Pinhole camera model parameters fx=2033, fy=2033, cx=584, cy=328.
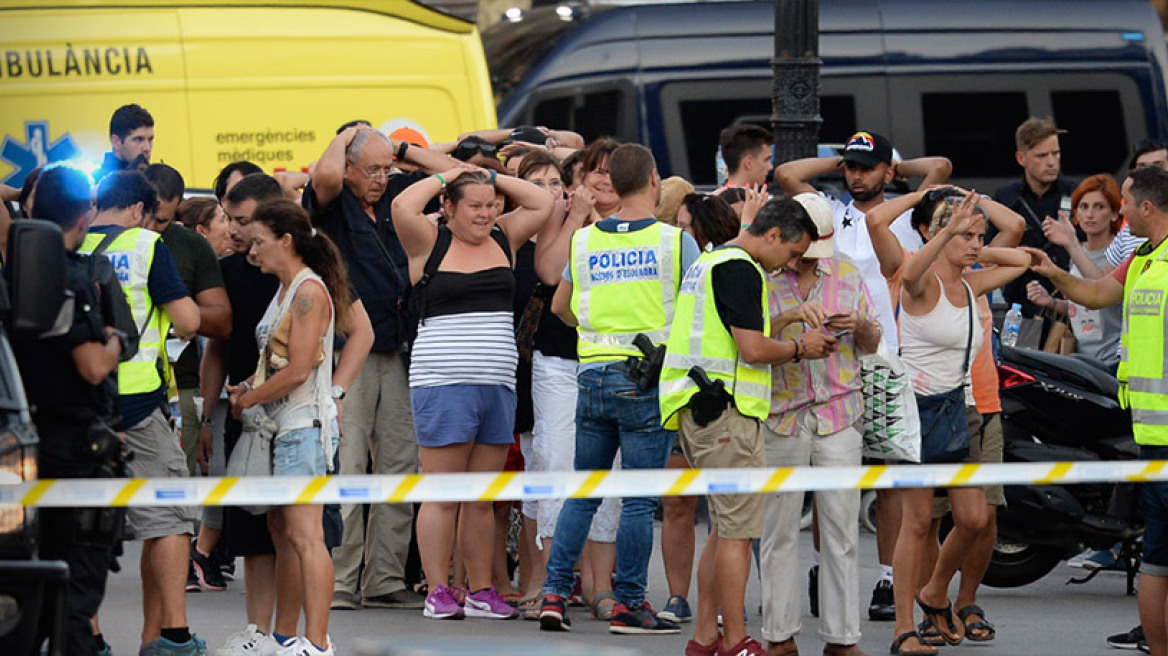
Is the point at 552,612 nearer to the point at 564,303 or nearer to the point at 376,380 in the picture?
the point at 564,303

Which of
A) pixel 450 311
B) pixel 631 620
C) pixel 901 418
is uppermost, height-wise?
pixel 450 311

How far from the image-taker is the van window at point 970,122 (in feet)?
62.4

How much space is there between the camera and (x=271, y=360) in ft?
25.5

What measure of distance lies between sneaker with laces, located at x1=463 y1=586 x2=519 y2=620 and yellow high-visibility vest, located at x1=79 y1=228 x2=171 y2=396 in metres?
2.07

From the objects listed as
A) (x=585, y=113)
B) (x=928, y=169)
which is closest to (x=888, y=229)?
(x=928, y=169)

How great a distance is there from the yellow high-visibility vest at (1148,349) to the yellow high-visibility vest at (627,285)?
74.6 inches

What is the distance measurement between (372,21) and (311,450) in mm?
7334

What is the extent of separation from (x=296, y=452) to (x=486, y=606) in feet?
5.86

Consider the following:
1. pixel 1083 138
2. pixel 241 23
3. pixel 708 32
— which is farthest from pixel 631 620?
pixel 1083 138

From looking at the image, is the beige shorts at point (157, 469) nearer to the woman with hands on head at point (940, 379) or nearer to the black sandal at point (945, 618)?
the woman with hands on head at point (940, 379)

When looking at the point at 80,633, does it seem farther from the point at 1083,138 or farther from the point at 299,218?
the point at 1083,138

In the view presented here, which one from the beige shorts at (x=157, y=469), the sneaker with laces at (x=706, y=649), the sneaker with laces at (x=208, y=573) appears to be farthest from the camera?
the sneaker with laces at (x=208, y=573)

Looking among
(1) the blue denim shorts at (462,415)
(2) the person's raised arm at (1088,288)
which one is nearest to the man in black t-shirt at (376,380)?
(1) the blue denim shorts at (462,415)

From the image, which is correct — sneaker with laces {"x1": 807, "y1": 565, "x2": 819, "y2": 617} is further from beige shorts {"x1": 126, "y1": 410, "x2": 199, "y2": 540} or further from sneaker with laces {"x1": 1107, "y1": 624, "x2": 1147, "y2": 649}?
beige shorts {"x1": 126, "y1": 410, "x2": 199, "y2": 540}
